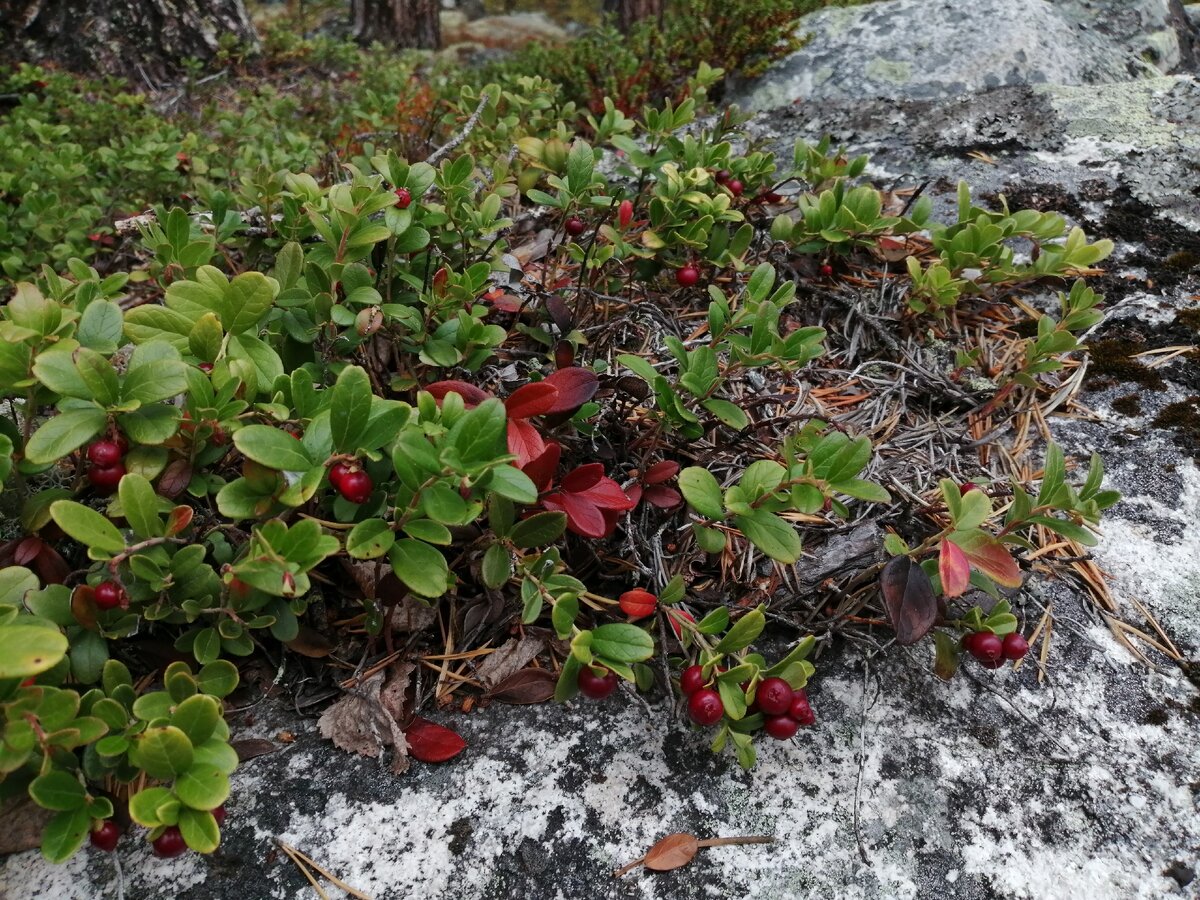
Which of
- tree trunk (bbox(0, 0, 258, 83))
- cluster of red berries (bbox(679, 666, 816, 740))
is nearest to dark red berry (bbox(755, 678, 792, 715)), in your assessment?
cluster of red berries (bbox(679, 666, 816, 740))

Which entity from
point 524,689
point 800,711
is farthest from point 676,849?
point 524,689

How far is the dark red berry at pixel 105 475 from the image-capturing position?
167cm

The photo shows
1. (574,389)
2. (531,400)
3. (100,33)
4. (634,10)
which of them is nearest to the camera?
(531,400)

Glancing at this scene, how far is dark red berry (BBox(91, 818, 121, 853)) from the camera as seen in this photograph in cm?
148

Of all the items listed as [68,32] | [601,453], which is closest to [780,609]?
[601,453]

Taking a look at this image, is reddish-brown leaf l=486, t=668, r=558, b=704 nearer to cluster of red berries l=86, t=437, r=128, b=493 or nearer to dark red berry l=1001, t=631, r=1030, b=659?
cluster of red berries l=86, t=437, r=128, b=493

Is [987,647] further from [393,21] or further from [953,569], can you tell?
[393,21]

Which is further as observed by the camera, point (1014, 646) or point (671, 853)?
point (1014, 646)

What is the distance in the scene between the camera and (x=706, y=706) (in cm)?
171

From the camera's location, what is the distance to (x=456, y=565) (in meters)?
1.96

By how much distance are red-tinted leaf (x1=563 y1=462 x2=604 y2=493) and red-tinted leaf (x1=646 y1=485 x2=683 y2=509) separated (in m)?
0.23

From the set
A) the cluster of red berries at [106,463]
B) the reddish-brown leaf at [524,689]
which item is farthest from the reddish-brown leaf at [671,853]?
the cluster of red berries at [106,463]

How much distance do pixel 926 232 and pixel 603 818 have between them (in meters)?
2.67

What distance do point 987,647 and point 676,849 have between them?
86 cm
